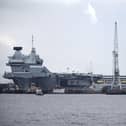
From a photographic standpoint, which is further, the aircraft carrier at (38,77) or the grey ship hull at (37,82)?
the aircraft carrier at (38,77)

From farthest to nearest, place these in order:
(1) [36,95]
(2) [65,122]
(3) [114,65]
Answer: (3) [114,65] < (1) [36,95] < (2) [65,122]

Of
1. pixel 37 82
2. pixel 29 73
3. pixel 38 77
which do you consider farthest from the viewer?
pixel 29 73

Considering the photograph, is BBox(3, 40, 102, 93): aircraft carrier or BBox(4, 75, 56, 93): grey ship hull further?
BBox(3, 40, 102, 93): aircraft carrier

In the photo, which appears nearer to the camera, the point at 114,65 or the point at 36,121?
Answer: the point at 36,121

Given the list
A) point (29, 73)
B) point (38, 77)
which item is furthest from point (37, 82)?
point (29, 73)

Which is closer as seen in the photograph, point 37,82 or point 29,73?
point 37,82

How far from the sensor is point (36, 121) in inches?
2822

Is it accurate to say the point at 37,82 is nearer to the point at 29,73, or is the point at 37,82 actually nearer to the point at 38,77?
the point at 38,77

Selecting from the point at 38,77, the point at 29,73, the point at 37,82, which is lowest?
the point at 37,82

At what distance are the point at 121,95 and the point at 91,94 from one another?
8804 millimetres

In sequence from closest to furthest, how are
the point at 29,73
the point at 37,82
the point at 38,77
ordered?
the point at 38,77 < the point at 37,82 < the point at 29,73

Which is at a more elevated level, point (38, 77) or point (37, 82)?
point (38, 77)

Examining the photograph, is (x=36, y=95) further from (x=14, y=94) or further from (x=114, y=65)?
(x=114, y=65)

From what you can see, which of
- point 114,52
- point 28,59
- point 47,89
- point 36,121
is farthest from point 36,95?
point 36,121
